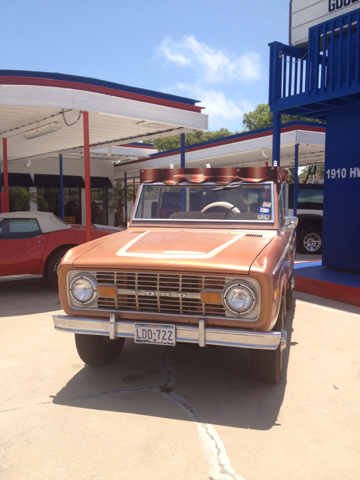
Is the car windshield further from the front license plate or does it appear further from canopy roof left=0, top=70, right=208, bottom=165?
A: canopy roof left=0, top=70, right=208, bottom=165

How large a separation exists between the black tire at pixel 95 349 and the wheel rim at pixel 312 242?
29.6ft

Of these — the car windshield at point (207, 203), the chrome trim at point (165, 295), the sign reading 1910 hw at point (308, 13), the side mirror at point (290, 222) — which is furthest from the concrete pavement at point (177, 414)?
the sign reading 1910 hw at point (308, 13)

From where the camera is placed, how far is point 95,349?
396cm

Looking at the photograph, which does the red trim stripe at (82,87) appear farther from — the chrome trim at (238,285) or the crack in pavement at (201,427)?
the chrome trim at (238,285)

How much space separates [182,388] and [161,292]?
975mm

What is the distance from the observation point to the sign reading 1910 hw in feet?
25.9

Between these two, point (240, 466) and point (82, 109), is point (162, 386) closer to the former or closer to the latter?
point (240, 466)

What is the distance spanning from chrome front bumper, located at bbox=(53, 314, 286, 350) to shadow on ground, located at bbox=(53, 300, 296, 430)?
21.4 inches

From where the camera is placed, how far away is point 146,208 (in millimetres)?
4895

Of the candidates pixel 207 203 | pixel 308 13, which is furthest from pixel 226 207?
pixel 308 13

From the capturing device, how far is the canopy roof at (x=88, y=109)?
7082 mm

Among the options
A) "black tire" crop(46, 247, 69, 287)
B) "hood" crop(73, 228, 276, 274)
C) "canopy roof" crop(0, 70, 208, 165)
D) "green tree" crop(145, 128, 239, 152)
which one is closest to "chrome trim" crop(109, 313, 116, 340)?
"hood" crop(73, 228, 276, 274)

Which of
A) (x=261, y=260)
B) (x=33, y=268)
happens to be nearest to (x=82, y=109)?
(x=33, y=268)

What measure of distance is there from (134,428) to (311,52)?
23.5ft
